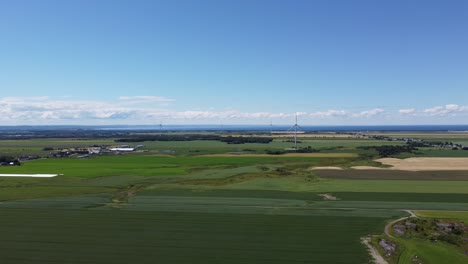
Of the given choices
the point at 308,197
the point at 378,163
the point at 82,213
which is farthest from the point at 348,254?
the point at 378,163

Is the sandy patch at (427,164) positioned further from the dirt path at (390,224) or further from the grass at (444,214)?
the dirt path at (390,224)

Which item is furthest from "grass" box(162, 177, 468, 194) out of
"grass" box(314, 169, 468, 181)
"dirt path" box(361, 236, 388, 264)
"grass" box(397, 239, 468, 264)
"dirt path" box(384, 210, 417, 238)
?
"grass" box(397, 239, 468, 264)

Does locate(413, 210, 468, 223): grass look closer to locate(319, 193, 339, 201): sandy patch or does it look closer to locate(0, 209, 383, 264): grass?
locate(0, 209, 383, 264): grass

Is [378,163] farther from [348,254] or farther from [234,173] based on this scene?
[348,254]

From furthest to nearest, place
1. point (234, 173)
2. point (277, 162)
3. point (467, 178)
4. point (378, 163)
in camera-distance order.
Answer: point (277, 162)
point (378, 163)
point (234, 173)
point (467, 178)

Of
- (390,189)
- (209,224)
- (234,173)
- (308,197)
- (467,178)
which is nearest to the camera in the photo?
(209,224)

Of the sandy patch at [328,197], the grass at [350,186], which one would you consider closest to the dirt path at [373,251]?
the sandy patch at [328,197]

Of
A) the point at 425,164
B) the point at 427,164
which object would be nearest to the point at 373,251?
the point at 425,164
